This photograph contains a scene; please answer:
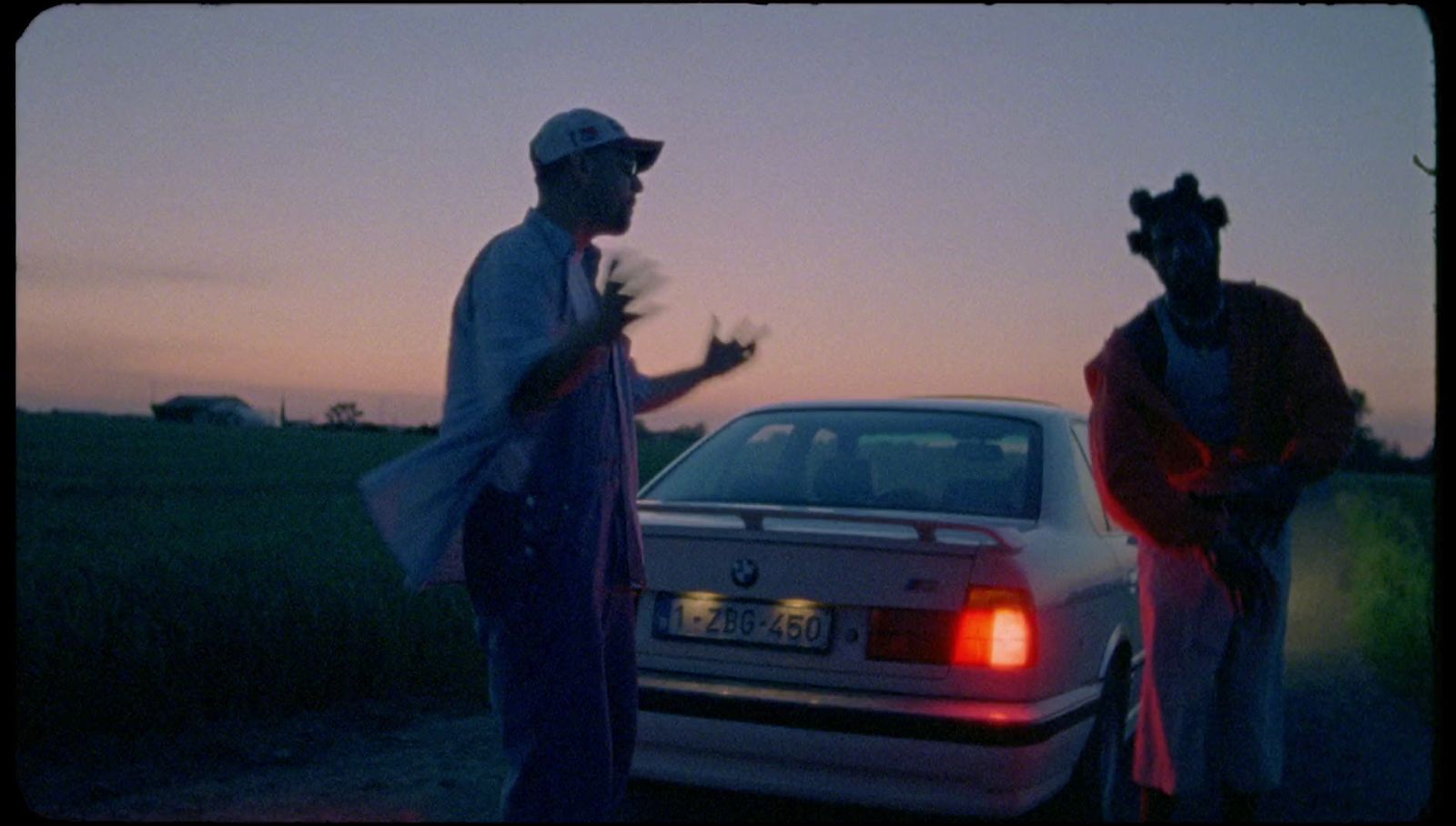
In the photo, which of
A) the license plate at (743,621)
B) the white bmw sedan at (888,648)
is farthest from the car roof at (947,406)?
the license plate at (743,621)

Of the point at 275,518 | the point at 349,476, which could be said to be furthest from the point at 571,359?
the point at 349,476

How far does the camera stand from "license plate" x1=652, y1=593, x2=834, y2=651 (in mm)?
4594

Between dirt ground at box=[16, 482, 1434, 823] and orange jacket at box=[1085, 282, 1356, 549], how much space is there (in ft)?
3.62

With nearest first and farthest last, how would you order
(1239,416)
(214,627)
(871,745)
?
(1239,416)
(871,745)
(214,627)

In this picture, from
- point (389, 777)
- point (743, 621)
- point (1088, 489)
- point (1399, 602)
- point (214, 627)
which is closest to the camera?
point (743, 621)

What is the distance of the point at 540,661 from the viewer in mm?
3209

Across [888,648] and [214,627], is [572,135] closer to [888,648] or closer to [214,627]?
[888,648]

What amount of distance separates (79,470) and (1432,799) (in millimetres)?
19874

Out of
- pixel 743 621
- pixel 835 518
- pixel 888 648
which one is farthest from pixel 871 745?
pixel 835 518

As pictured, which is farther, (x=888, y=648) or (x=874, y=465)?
(x=874, y=465)

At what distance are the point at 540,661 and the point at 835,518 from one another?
1840 millimetres

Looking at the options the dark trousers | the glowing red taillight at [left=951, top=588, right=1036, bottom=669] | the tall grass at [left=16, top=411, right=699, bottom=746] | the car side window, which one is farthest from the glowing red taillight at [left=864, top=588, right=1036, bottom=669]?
the tall grass at [left=16, top=411, right=699, bottom=746]

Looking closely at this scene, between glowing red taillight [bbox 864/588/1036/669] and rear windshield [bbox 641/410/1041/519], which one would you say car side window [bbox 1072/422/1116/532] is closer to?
rear windshield [bbox 641/410/1041/519]

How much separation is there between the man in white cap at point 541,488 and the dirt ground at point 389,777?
1944 mm
